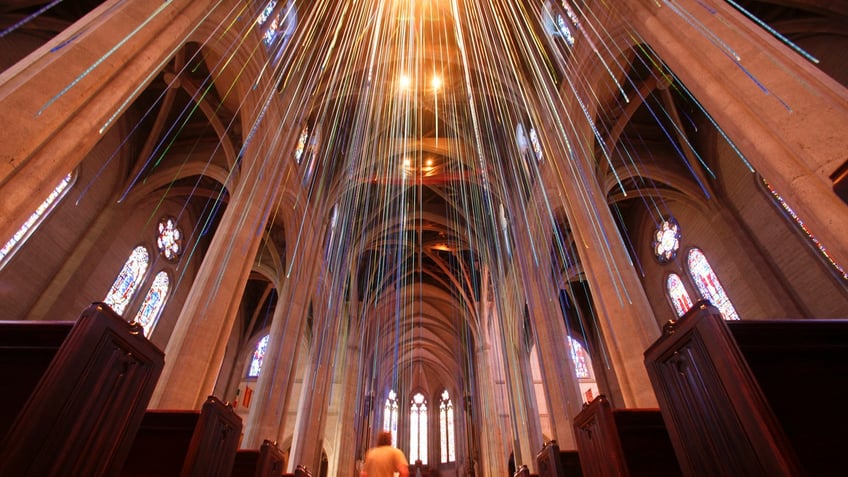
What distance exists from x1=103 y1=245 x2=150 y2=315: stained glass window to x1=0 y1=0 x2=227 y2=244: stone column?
28.6 ft

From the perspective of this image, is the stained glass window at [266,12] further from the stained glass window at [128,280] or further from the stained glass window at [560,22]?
the stained glass window at [128,280]

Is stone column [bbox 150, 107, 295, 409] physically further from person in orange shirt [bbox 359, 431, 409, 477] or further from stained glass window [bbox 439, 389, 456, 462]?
stained glass window [bbox 439, 389, 456, 462]

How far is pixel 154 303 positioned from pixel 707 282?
14592 mm

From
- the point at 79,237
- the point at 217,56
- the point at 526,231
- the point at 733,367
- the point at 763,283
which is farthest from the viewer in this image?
the point at 526,231

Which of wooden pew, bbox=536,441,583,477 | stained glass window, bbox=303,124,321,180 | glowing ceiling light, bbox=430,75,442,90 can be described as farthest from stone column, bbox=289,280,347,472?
wooden pew, bbox=536,441,583,477

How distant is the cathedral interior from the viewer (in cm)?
276

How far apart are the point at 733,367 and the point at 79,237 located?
38.4ft

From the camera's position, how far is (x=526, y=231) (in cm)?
1015

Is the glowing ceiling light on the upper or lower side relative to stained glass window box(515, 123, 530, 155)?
upper

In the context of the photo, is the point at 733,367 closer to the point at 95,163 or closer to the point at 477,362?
the point at 95,163

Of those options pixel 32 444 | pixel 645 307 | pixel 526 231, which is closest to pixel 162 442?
pixel 32 444

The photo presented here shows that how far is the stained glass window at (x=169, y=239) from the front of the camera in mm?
11227

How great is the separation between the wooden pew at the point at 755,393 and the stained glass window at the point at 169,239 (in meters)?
12.7

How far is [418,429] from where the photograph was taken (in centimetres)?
2572
